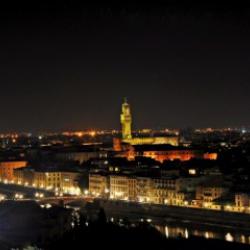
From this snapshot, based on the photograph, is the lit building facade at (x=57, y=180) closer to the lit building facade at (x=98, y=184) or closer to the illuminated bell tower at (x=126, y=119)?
the lit building facade at (x=98, y=184)

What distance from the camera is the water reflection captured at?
925 inches

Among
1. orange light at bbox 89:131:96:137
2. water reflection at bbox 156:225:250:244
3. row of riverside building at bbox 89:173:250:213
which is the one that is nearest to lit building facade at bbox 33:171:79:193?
row of riverside building at bbox 89:173:250:213

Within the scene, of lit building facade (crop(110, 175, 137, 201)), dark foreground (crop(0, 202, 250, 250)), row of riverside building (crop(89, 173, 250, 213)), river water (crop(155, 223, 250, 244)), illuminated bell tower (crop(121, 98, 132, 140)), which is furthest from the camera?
illuminated bell tower (crop(121, 98, 132, 140))

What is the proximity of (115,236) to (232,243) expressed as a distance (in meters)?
2.73

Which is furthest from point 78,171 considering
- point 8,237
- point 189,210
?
point 8,237

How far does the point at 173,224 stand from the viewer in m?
26.7

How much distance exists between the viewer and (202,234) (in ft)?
80.2

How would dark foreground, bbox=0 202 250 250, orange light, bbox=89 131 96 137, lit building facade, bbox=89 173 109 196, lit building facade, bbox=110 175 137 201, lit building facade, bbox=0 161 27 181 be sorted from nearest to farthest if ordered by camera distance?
dark foreground, bbox=0 202 250 250 < lit building facade, bbox=110 175 137 201 < lit building facade, bbox=89 173 109 196 < lit building facade, bbox=0 161 27 181 < orange light, bbox=89 131 96 137

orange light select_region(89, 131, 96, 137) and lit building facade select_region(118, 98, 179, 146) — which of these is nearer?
lit building facade select_region(118, 98, 179, 146)

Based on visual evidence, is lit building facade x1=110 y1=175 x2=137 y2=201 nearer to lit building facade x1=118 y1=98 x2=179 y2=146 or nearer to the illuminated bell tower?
lit building facade x1=118 y1=98 x2=179 y2=146

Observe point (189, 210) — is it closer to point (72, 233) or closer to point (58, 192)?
point (72, 233)

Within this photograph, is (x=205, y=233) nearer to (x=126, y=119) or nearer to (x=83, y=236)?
(x=83, y=236)

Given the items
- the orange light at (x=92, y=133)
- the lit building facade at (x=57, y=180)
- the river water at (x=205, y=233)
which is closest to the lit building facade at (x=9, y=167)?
the lit building facade at (x=57, y=180)

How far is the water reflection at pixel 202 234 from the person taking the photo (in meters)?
23.5
